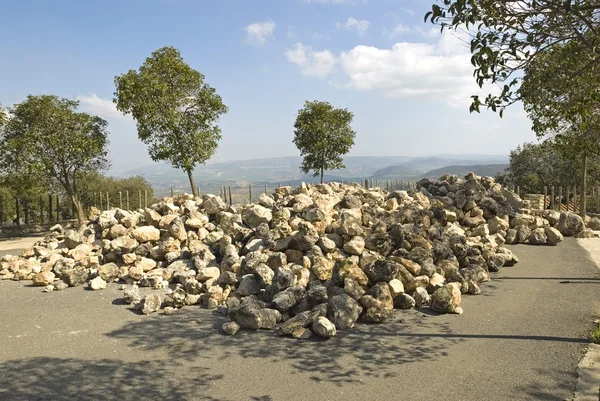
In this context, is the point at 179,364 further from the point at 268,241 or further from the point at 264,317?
the point at 268,241

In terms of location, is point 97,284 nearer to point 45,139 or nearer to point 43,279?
point 43,279

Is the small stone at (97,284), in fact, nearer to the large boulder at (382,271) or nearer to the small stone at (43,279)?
the small stone at (43,279)

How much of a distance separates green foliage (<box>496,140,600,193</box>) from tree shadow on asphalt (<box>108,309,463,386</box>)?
35.5 m

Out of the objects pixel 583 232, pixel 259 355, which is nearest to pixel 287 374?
pixel 259 355

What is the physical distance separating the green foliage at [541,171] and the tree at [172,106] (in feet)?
96.9

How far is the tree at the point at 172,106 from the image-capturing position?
23.7 metres

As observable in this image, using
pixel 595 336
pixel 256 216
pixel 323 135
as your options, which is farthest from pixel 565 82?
pixel 323 135

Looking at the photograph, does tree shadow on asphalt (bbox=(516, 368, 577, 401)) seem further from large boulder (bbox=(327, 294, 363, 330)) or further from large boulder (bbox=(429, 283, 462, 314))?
large boulder (bbox=(327, 294, 363, 330))

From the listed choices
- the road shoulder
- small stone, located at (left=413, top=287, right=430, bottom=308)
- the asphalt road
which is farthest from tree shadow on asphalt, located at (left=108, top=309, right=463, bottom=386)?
the road shoulder

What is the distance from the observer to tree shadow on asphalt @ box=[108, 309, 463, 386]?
6625mm

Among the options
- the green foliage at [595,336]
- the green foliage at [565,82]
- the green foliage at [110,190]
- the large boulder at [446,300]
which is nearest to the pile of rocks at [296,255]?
the large boulder at [446,300]

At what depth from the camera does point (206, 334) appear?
8039 mm

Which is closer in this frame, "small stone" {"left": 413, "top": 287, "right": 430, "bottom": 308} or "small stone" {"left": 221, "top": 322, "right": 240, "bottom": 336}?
"small stone" {"left": 221, "top": 322, "right": 240, "bottom": 336}

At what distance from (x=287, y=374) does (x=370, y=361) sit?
1.40 m
